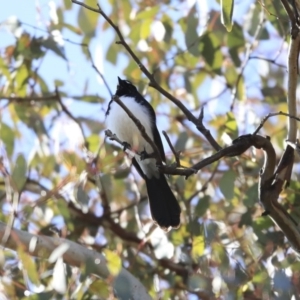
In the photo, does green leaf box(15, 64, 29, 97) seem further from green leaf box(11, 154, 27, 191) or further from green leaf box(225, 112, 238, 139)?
green leaf box(225, 112, 238, 139)

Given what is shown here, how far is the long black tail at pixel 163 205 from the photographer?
3.21 metres

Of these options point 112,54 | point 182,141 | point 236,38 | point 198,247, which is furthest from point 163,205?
point 112,54

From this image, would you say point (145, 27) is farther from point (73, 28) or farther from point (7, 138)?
point (7, 138)

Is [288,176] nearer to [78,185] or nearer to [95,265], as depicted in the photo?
[95,265]

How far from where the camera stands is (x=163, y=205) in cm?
326

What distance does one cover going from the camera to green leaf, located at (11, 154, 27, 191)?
3.02 m

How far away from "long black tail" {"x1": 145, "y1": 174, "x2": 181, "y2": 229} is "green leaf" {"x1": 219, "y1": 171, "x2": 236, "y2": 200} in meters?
0.21

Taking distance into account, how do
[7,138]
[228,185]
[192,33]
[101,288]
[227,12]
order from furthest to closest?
[192,33]
[7,138]
[228,185]
[101,288]
[227,12]

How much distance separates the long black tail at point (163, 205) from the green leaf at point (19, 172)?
0.51m

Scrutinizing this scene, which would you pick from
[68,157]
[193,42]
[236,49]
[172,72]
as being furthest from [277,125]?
[68,157]

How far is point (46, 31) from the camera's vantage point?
3.67 m

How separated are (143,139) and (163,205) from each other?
1.39 feet

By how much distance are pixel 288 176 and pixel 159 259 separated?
3.17 ft

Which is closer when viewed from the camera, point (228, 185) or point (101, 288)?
point (101, 288)
